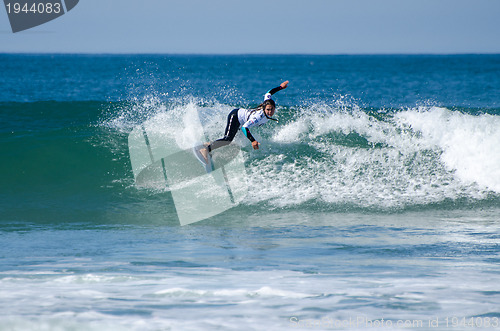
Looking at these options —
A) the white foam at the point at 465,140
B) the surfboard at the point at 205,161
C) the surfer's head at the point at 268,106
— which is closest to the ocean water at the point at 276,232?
the white foam at the point at 465,140

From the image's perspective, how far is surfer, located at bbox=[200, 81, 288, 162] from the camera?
7648 millimetres

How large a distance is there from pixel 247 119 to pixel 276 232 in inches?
95.5

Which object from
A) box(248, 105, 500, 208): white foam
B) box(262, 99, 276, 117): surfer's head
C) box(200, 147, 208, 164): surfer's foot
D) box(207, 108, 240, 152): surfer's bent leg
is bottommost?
box(248, 105, 500, 208): white foam

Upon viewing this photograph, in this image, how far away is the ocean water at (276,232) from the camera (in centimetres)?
365

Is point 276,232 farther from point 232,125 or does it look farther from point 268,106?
point 232,125

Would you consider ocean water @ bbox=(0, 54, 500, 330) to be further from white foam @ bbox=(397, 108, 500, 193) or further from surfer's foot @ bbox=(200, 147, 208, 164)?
surfer's foot @ bbox=(200, 147, 208, 164)

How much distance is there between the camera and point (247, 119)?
8258 mm

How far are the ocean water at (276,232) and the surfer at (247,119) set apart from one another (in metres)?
0.88

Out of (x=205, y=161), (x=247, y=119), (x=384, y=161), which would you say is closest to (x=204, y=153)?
(x=205, y=161)

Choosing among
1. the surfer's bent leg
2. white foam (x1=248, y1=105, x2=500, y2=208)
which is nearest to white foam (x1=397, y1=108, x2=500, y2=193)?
white foam (x1=248, y1=105, x2=500, y2=208)

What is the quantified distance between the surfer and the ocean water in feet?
2.89

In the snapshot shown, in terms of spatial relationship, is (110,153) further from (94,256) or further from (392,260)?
(392,260)

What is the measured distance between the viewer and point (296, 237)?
6.16 metres

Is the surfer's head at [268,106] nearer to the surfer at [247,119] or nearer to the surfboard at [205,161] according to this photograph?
the surfer at [247,119]
